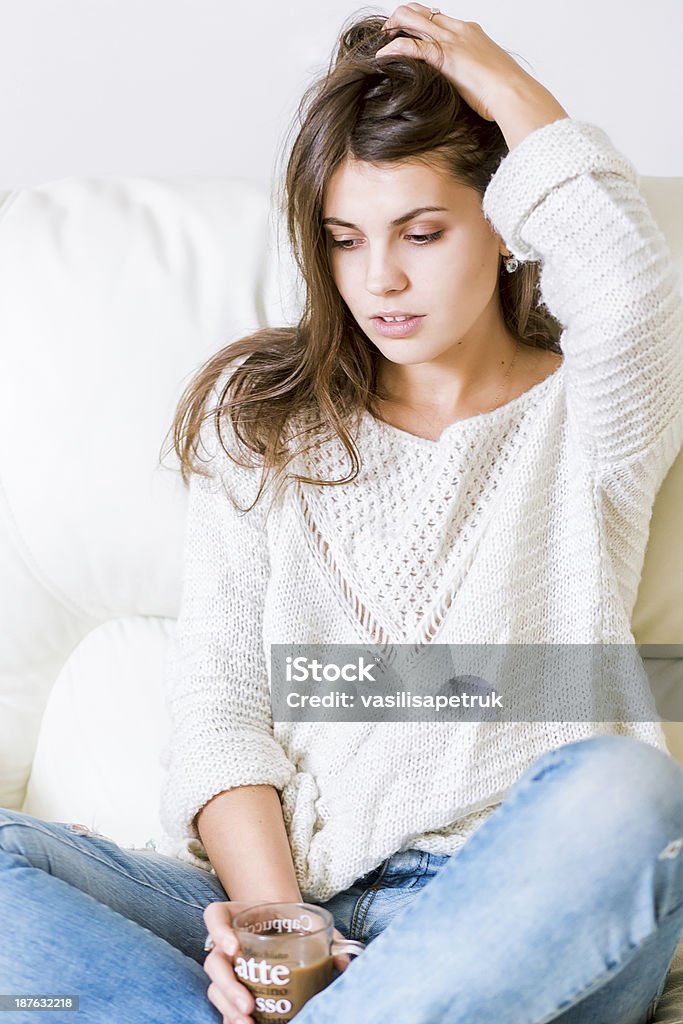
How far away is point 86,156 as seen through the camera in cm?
175

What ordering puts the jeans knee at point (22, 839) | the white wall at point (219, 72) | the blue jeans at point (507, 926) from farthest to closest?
the white wall at point (219, 72), the jeans knee at point (22, 839), the blue jeans at point (507, 926)

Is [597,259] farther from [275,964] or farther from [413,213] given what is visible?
[275,964]

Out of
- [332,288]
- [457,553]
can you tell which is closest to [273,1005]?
[457,553]

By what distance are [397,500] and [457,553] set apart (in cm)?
9

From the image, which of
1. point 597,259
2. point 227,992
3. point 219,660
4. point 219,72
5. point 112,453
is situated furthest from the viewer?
point 219,72

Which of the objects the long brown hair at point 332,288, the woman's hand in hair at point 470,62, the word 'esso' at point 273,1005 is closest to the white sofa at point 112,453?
the long brown hair at point 332,288

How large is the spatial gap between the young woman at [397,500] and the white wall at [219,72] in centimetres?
42

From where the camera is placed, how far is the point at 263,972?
930mm

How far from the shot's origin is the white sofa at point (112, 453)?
143 centimetres

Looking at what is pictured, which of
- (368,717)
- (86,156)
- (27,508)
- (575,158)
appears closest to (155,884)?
(368,717)

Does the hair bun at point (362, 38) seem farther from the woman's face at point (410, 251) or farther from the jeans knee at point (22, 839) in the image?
the jeans knee at point (22, 839)

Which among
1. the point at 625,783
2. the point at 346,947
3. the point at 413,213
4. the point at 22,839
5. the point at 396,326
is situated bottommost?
the point at 346,947

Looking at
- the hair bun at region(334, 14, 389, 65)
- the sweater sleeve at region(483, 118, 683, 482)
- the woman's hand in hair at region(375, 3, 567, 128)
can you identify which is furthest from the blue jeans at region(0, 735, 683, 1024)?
the hair bun at region(334, 14, 389, 65)

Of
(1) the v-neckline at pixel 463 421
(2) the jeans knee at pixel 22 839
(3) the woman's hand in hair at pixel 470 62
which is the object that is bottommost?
(2) the jeans knee at pixel 22 839
